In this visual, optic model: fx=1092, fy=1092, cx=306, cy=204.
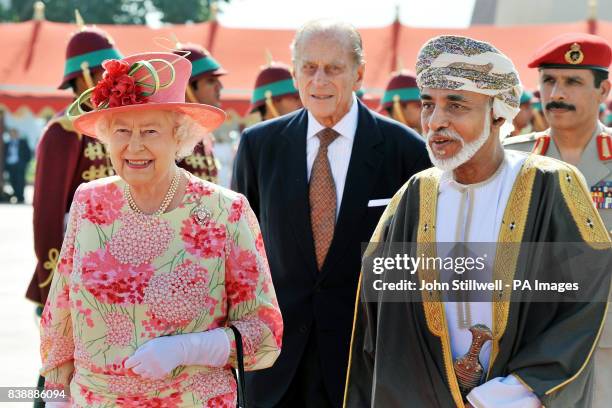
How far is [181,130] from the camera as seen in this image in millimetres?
3559

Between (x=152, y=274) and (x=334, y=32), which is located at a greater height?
(x=334, y=32)

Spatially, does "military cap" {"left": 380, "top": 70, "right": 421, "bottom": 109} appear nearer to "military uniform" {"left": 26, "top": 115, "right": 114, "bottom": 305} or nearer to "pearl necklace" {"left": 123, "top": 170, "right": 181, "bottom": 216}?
"military uniform" {"left": 26, "top": 115, "right": 114, "bottom": 305}

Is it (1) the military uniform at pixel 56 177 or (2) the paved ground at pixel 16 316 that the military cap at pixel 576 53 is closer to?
(1) the military uniform at pixel 56 177

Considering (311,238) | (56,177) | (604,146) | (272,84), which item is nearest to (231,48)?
(272,84)

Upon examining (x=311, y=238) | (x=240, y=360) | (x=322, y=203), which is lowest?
(x=240, y=360)

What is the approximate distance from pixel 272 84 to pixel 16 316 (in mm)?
3883

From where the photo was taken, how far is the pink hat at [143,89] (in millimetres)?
3406

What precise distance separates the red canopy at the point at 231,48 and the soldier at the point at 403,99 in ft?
33.8

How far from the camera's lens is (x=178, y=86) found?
3525mm

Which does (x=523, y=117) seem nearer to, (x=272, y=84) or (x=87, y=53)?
(x=272, y=84)

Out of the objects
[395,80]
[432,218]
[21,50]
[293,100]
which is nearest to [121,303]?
[432,218]

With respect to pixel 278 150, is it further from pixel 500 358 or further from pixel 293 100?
pixel 293 100

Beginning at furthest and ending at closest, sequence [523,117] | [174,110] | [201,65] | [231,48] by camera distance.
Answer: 1. [231,48]
2. [523,117]
3. [201,65]
4. [174,110]

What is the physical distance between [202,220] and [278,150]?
133 cm
